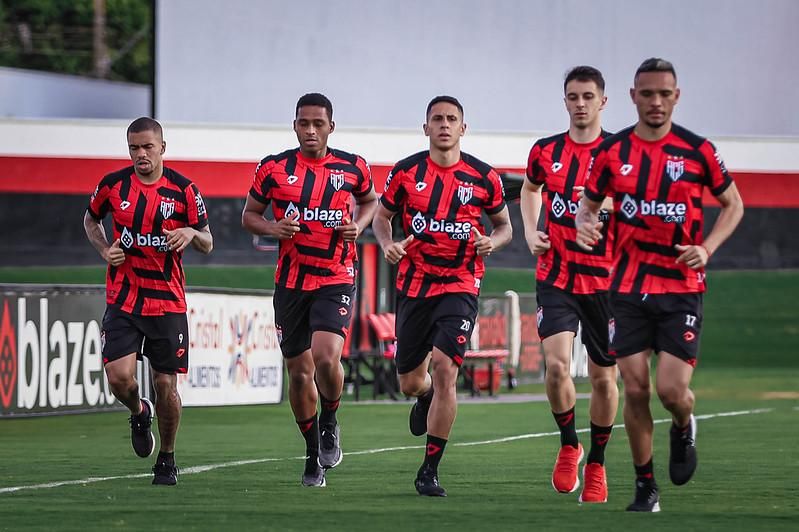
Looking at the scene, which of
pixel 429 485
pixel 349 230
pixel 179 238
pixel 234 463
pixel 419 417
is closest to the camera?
pixel 429 485

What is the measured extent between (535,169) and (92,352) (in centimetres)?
828

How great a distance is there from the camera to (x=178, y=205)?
998 cm

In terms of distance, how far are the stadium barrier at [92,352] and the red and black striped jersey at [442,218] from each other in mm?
6975

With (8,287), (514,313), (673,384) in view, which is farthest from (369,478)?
(514,313)

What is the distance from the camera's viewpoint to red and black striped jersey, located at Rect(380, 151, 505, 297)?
955 centimetres

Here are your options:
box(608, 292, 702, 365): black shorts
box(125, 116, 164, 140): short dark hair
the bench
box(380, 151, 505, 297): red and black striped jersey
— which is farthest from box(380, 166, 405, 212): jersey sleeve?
the bench

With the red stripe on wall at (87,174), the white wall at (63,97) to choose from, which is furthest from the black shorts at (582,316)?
the white wall at (63,97)

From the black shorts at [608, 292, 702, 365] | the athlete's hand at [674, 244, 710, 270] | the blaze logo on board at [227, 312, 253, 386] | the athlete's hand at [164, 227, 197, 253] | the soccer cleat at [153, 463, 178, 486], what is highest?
the athlete's hand at [674, 244, 710, 270]

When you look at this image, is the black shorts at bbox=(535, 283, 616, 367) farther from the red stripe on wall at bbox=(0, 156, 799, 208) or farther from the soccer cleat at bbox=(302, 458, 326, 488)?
the red stripe on wall at bbox=(0, 156, 799, 208)

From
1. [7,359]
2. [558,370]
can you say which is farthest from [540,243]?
[7,359]

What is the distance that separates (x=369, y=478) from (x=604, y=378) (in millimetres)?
1898

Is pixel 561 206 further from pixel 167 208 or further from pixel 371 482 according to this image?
pixel 167 208

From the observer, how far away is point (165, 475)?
9852mm

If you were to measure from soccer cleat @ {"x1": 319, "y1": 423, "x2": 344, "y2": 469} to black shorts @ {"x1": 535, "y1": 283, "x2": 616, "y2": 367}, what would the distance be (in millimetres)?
1622
